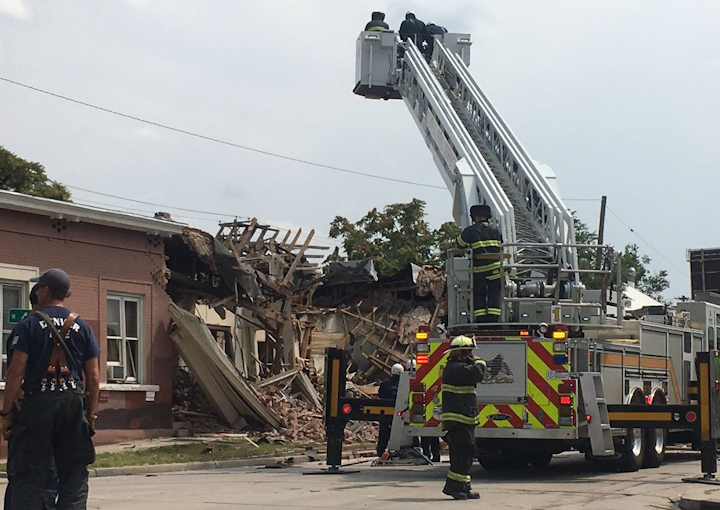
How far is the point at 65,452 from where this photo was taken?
727cm

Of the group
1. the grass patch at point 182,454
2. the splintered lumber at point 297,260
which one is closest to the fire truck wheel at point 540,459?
the grass patch at point 182,454

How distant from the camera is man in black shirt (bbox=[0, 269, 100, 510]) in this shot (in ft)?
23.3

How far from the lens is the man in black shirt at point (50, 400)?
23.3 ft

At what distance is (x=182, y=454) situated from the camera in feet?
58.7

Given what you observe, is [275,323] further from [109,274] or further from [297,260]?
[109,274]

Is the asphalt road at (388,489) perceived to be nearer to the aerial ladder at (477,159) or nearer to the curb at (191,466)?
the curb at (191,466)

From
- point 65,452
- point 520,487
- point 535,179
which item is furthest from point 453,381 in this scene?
point 535,179

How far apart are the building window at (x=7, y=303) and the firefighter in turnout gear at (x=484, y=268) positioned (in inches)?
318

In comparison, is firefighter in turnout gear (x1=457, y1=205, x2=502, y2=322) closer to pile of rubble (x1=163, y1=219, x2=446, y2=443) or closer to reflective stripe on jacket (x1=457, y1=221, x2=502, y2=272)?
reflective stripe on jacket (x1=457, y1=221, x2=502, y2=272)

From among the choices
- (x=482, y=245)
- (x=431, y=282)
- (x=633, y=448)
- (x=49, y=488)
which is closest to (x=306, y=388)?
(x=431, y=282)

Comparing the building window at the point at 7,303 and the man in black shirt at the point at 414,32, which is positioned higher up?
the man in black shirt at the point at 414,32

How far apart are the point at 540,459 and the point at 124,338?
8.46m

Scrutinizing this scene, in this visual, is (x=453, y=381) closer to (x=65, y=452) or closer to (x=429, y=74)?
(x=65, y=452)

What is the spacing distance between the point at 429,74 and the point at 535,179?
447 cm
